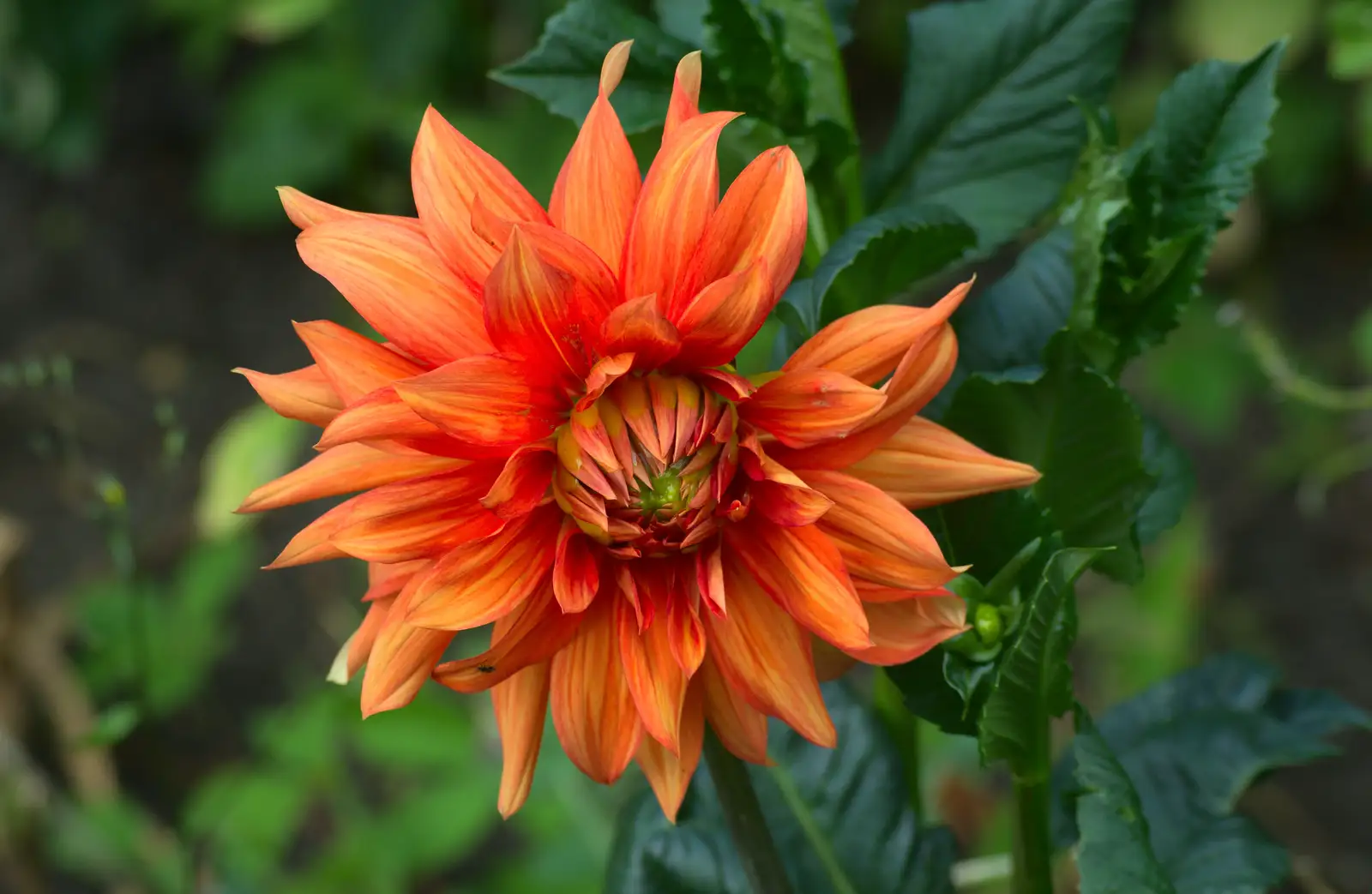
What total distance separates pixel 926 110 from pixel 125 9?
8.22 ft

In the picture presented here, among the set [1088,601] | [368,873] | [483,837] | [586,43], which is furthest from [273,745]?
[1088,601]

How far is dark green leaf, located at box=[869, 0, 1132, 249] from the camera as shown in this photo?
2.32ft

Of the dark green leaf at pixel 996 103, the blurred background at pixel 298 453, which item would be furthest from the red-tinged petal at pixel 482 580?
the blurred background at pixel 298 453

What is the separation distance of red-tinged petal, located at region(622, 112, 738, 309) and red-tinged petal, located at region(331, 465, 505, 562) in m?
0.10

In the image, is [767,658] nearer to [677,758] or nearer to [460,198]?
[677,758]

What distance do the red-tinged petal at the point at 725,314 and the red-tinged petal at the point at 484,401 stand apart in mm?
68

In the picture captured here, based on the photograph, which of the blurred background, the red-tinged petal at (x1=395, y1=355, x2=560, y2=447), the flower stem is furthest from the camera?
the blurred background

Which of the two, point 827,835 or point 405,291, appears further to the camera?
point 827,835

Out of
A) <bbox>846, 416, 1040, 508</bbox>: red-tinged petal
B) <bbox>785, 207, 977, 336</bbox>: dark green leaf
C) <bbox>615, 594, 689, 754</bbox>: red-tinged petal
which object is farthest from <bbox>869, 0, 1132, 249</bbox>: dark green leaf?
<bbox>615, 594, 689, 754</bbox>: red-tinged petal

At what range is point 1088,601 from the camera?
2129 millimetres

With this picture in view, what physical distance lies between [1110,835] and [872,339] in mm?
261

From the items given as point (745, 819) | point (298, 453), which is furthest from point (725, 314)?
point (298, 453)

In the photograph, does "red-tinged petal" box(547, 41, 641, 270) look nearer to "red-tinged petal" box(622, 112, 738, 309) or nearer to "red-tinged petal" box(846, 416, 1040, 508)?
"red-tinged petal" box(622, 112, 738, 309)

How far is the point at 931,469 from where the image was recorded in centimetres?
53
